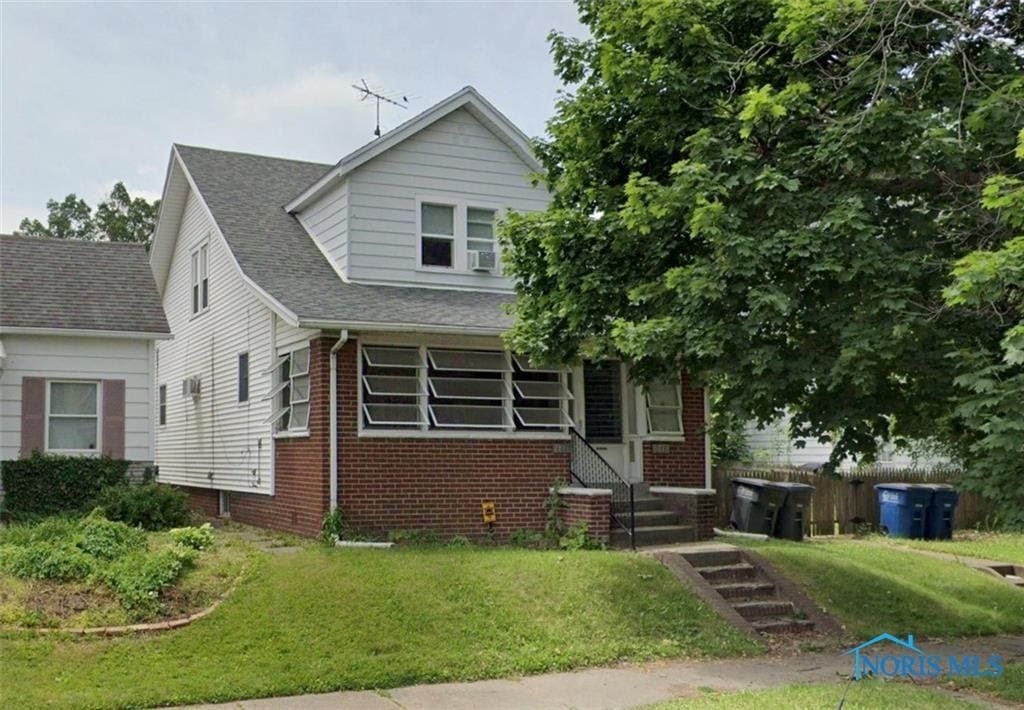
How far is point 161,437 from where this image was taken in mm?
21625

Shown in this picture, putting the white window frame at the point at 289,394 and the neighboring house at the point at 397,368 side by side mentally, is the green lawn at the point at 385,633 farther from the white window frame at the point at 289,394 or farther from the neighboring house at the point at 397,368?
the white window frame at the point at 289,394

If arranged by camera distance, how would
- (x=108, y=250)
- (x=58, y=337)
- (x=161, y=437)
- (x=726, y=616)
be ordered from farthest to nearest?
1. (x=161, y=437)
2. (x=108, y=250)
3. (x=58, y=337)
4. (x=726, y=616)

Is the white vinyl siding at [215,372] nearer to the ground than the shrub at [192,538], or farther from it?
farther from it

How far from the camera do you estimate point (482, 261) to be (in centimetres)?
1596

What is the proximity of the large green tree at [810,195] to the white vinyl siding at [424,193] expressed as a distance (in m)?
5.01

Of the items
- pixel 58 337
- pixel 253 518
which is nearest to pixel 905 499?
pixel 253 518

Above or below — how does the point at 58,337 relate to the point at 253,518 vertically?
above

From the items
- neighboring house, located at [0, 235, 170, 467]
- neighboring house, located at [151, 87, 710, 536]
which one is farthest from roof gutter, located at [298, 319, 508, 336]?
neighboring house, located at [0, 235, 170, 467]

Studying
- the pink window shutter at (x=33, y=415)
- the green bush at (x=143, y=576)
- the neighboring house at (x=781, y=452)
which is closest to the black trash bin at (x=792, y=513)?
the green bush at (x=143, y=576)

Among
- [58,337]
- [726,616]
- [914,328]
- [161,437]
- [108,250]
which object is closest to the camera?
[914,328]

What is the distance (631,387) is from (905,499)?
6237 mm

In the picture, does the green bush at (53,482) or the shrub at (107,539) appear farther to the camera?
the green bush at (53,482)

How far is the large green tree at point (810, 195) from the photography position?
877 centimetres

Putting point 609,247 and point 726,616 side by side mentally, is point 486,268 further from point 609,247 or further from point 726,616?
point 726,616
